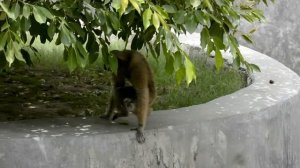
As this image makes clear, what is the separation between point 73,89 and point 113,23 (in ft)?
11.1

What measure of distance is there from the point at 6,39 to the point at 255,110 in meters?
2.86

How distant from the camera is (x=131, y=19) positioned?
4.42m

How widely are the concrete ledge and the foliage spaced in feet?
2.08

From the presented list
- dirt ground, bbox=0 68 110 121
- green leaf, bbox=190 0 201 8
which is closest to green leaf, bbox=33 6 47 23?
green leaf, bbox=190 0 201 8

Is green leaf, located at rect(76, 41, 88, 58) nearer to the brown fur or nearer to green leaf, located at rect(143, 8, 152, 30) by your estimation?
green leaf, located at rect(143, 8, 152, 30)

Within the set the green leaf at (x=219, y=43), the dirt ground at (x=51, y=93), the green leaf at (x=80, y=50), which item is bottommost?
the dirt ground at (x=51, y=93)

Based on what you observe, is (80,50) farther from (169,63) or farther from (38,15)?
(169,63)

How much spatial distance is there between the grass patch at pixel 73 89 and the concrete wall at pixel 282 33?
8.08ft

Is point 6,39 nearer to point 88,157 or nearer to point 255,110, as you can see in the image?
point 88,157

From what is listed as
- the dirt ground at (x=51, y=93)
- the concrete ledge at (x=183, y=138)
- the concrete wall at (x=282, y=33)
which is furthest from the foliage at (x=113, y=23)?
the concrete wall at (x=282, y=33)

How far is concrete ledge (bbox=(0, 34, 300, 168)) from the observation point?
15.5 ft

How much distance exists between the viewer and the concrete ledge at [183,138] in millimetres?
4723

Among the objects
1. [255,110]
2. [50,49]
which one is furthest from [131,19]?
[50,49]

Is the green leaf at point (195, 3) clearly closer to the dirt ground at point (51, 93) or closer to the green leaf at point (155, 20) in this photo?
Answer: the green leaf at point (155, 20)
